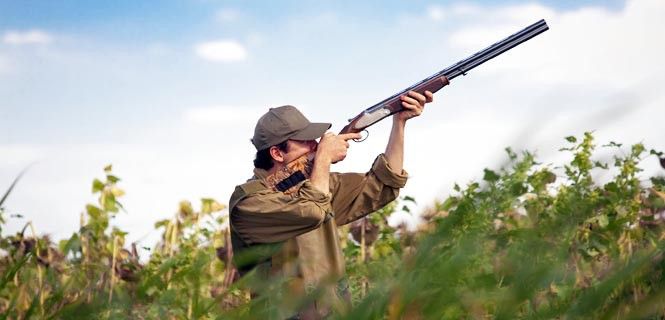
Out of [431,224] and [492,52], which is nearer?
[431,224]

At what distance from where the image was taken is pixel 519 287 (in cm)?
165

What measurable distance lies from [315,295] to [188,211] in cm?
579

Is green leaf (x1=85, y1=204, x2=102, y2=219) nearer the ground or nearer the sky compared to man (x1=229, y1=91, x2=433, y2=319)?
nearer the sky

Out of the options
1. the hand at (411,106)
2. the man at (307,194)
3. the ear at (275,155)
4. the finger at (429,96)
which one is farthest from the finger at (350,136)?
the finger at (429,96)

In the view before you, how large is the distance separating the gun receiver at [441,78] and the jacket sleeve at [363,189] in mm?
395

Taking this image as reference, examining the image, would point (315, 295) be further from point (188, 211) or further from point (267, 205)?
point (188, 211)

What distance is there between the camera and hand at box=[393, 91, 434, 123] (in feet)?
18.3

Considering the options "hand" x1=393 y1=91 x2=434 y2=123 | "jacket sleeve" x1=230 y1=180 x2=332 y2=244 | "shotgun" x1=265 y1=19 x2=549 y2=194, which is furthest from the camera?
"hand" x1=393 y1=91 x2=434 y2=123

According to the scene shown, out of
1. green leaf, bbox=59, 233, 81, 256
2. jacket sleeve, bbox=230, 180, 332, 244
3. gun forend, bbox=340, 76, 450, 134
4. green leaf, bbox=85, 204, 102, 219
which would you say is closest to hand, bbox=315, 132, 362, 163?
jacket sleeve, bbox=230, 180, 332, 244

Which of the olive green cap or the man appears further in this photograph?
the olive green cap

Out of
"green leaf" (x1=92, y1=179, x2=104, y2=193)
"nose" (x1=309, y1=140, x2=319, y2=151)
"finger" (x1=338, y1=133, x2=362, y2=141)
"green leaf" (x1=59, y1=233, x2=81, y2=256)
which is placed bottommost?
"green leaf" (x1=59, y1=233, x2=81, y2=256)

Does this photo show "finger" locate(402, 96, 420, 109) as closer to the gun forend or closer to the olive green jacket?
the gun forend

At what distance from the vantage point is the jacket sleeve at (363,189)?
17.1 ft

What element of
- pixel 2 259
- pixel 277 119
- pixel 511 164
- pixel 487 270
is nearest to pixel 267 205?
pixel 277 119
